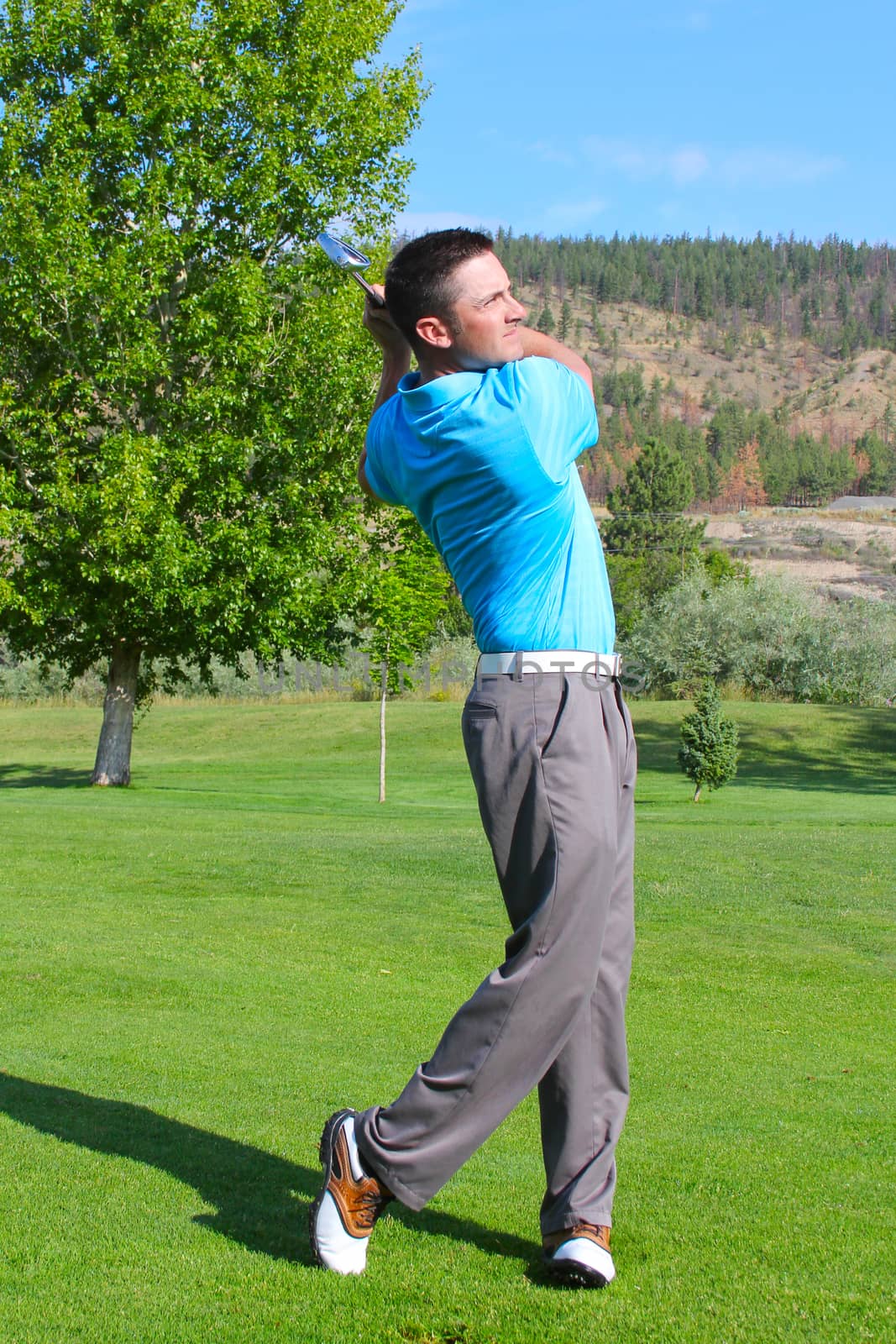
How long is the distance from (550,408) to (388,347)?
0.65 meters

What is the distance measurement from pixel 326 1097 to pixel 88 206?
861 inches

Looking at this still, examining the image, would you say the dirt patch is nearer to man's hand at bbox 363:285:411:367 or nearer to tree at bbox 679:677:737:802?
tree at bbox 679:677:737:802

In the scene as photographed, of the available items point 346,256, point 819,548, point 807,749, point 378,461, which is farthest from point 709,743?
point 819,548

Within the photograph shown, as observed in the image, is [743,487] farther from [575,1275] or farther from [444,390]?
[575,1275]

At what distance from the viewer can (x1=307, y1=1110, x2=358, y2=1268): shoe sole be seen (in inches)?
114

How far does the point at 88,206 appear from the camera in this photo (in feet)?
75.7

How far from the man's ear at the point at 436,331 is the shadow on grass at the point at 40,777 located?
24.0 meters

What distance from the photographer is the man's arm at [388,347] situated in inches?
131

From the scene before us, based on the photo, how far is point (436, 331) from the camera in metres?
3.11

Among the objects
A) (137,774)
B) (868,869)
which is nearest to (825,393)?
(137,774)

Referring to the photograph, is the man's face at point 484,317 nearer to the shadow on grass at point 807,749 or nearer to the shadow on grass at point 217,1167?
the shadow on grass at point 217,1167

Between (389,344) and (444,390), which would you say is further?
(389,344)

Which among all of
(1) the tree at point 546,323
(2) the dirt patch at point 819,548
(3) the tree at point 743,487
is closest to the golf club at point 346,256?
(2) the dirt patch at point 819,548

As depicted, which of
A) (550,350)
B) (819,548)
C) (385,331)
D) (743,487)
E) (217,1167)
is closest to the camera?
(550,350)
